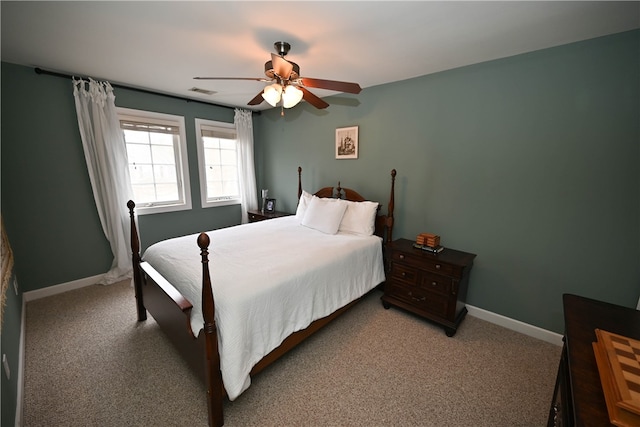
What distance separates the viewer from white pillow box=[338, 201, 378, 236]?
2.84 meters

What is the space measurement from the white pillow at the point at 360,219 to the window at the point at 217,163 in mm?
2312

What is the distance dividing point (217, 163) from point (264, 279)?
120 inches

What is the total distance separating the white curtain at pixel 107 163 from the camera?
282 centimetres

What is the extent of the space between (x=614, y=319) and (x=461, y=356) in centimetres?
123

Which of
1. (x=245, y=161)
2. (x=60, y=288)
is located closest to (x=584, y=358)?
(x=245, y=161)

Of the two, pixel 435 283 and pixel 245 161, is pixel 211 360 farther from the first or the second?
pixel 245 161

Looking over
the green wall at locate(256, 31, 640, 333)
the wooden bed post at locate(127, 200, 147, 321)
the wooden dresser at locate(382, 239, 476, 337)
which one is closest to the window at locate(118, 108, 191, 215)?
the wooden bed post at locate(127, 200, 147, 321)

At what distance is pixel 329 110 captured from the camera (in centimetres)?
347

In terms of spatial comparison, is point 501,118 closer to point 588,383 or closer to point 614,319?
point 614,319

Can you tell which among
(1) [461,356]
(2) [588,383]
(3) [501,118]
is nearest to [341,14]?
(3) [501,118]

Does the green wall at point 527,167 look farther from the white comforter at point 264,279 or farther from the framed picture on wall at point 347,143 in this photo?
the white comforter at point 264,279

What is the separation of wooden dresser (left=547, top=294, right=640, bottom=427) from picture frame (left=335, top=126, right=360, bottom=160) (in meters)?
2.52

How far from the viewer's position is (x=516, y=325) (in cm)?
233

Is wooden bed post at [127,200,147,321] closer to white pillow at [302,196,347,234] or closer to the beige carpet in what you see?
the beige carpet
